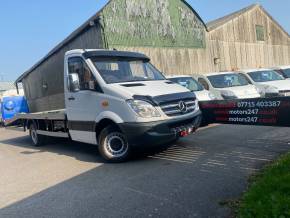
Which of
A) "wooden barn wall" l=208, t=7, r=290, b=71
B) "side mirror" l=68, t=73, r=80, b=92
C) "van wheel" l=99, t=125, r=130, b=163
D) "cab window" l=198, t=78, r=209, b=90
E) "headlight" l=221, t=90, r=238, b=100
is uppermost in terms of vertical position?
"wooden barn wall" l=208, t=7, r=290, b=71

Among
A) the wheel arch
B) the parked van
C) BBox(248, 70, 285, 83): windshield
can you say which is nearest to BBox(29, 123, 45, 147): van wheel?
the wheel arch

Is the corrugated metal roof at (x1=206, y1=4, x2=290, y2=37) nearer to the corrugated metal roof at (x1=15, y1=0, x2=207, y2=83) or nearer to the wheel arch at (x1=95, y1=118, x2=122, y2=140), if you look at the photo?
the corrugated metal roof at (x1=15, y1=0, x2=207, y2=83)

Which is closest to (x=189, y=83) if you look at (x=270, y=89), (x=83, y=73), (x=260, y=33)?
(x=270, y=89)

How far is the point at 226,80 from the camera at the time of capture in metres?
12.2

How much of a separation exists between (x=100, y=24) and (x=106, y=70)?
10.0 meters

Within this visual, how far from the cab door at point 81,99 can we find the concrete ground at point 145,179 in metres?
0.69

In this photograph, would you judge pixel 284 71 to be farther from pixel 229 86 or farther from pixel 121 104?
pixel 121 104

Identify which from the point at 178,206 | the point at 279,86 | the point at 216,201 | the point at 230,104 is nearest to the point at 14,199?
the point at 178,206

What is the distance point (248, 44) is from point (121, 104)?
2328cm

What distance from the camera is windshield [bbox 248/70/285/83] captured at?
13.2 m

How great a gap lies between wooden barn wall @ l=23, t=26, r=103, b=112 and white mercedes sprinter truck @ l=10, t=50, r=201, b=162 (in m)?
9.35

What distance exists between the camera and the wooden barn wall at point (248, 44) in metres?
24.7

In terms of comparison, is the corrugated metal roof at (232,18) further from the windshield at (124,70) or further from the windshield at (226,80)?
the windshield at (124,70)

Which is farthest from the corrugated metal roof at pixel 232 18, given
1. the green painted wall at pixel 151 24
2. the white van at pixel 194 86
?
the white van at pixel 194 86
